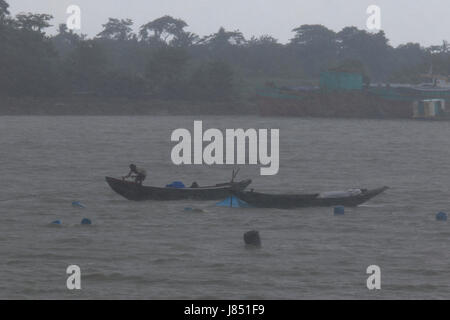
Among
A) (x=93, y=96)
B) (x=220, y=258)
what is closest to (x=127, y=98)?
(x=93, y=96)

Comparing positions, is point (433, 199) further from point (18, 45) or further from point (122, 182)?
point (18, 45)

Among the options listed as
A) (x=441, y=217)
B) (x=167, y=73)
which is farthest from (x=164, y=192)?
(x=167, y=73)

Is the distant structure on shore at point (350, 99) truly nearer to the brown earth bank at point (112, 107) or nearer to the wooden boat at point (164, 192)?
the brown earth bank at point (112, 107)

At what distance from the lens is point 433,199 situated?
124 ft

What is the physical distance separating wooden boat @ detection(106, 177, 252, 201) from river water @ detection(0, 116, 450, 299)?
0.45 m

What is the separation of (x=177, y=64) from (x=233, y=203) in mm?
107891

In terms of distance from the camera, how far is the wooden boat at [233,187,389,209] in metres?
32.9

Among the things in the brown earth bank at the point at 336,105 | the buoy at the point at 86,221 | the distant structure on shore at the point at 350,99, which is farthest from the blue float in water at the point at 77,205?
the brown earth bank at the point at 336,105

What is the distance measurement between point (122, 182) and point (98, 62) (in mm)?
105762

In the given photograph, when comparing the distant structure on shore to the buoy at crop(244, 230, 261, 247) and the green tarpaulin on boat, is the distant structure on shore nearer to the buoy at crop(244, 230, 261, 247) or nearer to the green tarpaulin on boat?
the green tarpaulin on boat

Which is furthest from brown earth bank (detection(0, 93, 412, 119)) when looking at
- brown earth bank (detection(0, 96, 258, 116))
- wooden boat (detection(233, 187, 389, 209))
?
wooden boat (detection(233, 187, 389, 209))

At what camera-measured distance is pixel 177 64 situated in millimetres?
140375

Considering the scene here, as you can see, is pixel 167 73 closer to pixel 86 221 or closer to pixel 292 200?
pixel 292 200

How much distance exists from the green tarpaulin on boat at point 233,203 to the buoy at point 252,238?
707 cm
